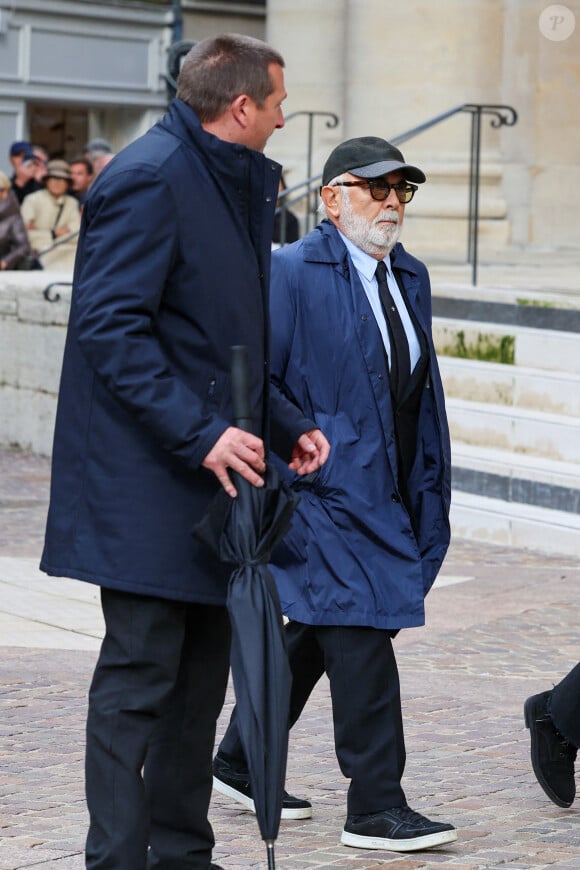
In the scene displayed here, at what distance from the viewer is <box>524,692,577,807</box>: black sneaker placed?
517cm

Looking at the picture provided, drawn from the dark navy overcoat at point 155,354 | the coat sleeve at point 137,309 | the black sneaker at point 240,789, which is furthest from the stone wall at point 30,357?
the coat sleeve at point 137,309

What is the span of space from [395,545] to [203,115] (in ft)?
4.60

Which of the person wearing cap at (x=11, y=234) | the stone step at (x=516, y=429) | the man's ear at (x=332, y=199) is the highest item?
the person wearing cap at (x=11, y=234)

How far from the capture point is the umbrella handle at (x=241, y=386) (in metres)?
3.84

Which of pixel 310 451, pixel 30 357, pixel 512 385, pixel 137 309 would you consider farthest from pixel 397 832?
pixel 30 357

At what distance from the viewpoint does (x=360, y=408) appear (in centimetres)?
489

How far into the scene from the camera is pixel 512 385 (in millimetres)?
10992

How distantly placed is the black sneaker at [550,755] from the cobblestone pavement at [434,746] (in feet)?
0.21

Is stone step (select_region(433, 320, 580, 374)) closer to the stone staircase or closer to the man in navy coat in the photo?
the stone staircase

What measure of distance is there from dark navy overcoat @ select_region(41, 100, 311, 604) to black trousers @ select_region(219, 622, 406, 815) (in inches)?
37.4

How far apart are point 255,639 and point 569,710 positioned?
5.56 ft

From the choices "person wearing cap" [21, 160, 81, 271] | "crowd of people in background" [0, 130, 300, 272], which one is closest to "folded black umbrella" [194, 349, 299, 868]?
"crowd of people in background" [0, 130, 300, 272]

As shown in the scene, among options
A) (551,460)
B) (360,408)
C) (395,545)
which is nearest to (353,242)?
(360,408)

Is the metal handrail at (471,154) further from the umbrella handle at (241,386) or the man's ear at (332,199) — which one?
the umbrella handle at (241,386)
